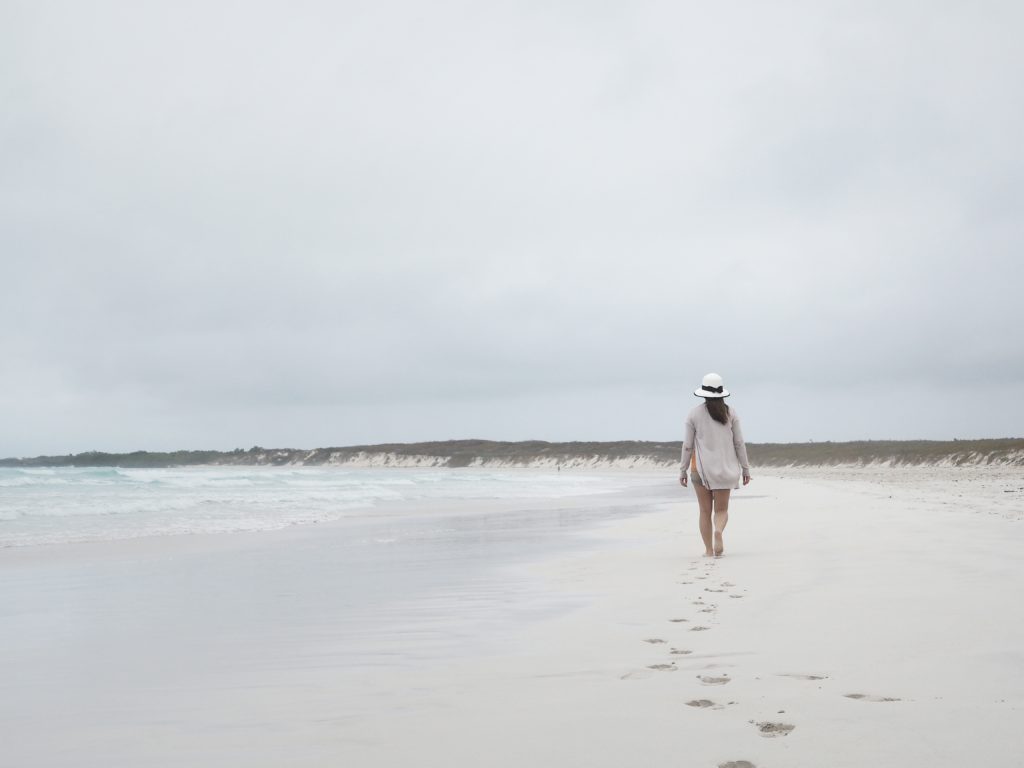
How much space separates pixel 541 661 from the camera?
13.5 feet

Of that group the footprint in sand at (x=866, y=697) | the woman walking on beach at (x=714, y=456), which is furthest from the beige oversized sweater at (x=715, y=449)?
the footprint in sand at (x=866, y=697)

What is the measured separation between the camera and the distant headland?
47.7 metres

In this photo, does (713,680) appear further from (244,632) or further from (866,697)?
(244,632)

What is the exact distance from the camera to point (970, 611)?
471cm

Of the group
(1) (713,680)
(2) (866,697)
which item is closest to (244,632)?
(1) (713,680)

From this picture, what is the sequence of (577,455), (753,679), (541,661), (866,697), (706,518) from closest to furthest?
(866,697) < (753,679) < (541,661) < (706,518) < (577,455)

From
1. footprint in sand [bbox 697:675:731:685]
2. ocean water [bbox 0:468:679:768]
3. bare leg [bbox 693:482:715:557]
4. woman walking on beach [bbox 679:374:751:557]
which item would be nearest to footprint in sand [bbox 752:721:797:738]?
footprint in sand [bbox 697:675:731:685]

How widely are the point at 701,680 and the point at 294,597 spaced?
4.06 metres

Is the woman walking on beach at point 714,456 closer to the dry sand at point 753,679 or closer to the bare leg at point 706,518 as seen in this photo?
the bare leg at point 706,518

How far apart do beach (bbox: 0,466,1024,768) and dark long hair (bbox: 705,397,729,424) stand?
1425mm

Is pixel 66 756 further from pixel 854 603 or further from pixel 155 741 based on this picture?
pixel 854 603

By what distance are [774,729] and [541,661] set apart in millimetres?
1481

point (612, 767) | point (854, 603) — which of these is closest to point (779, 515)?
point (854, 603)

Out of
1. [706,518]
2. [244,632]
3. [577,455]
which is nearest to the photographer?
[244,632]
